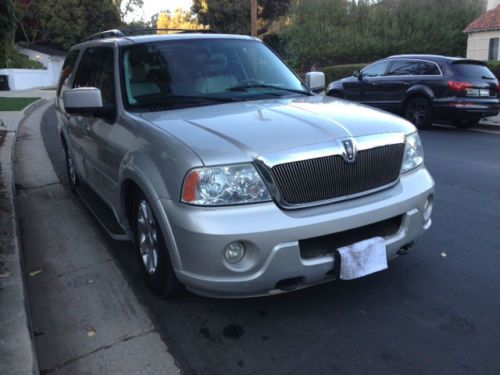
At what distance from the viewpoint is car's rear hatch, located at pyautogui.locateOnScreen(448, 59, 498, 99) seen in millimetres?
11352

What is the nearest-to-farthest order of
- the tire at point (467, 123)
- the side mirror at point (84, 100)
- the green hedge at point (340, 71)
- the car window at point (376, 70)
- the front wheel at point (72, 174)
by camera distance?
the side mirror at point (84, 100), the front wheel at point (72, 174), the tire at point (467, 123), the car window at point (376, 70), the green hedge at point (340, 71)

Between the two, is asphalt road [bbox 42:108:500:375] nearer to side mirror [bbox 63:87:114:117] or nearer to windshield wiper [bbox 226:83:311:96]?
side mirror [bbox 63:87:114:117]

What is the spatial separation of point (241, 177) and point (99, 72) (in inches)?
95.0

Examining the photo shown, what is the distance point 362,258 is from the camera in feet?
10.2

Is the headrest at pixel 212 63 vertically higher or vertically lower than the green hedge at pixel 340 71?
higher

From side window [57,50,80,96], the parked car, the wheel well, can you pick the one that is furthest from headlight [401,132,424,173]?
side window [57,50,80,96]

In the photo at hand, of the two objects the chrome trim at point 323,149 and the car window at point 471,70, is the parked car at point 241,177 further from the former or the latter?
the car window at point 471,70

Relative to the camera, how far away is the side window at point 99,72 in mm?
4309

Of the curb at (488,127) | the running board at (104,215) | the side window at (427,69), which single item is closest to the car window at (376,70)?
the side window at (427,69)

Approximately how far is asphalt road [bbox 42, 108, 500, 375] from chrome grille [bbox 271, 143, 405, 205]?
0.82 metres

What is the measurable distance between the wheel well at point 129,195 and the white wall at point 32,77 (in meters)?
35.6

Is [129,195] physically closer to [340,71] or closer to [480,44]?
[340,71]

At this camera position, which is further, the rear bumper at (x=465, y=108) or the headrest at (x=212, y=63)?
the rear bumper at (x=465, y=108)

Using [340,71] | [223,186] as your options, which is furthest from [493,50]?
[223,186]
